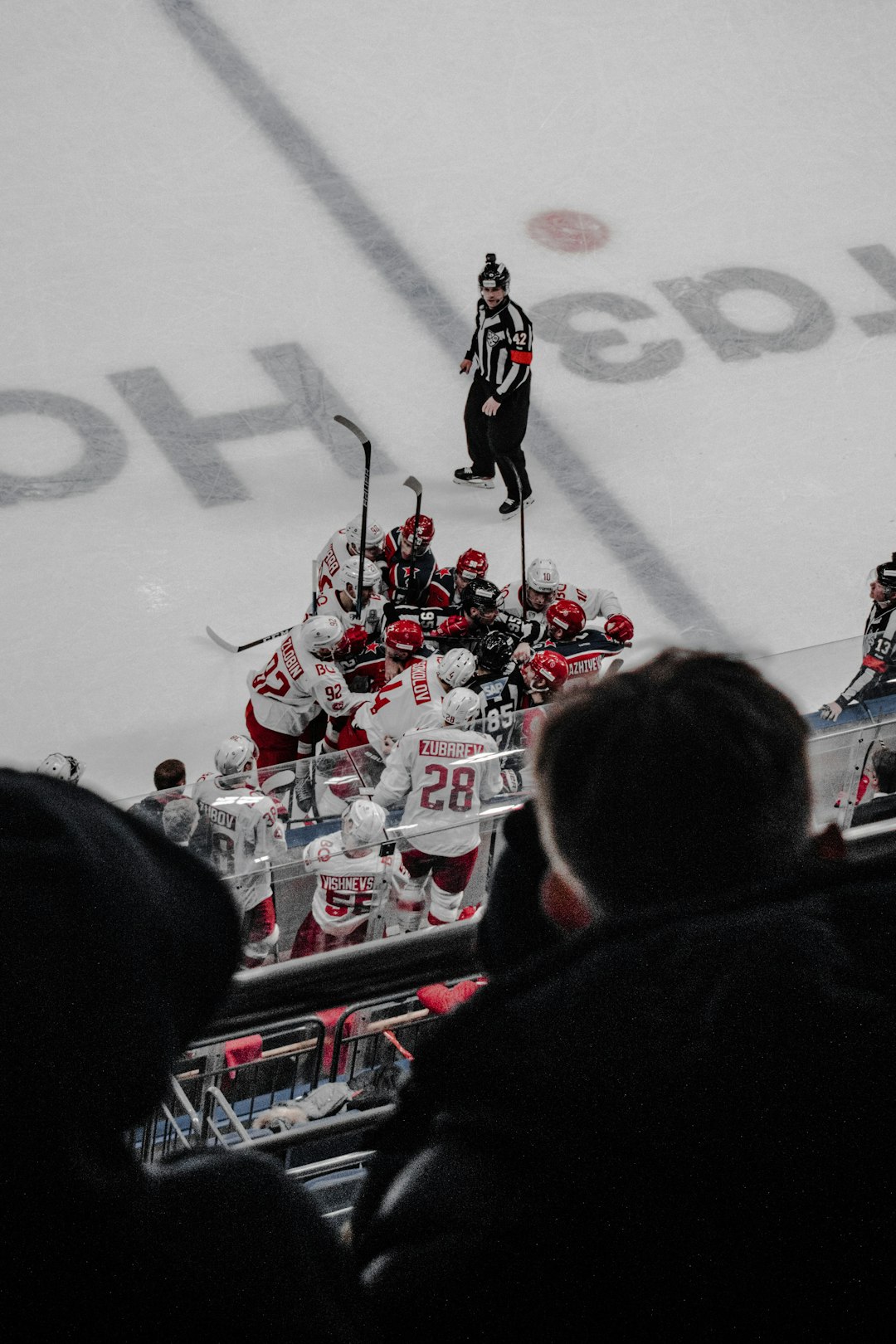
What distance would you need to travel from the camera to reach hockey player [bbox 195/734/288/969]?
1.76m

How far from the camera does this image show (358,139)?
33.2 ft

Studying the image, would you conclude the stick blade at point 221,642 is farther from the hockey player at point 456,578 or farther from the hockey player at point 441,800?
the hockey player at point 441,800

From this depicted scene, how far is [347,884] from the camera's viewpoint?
9.00 ft

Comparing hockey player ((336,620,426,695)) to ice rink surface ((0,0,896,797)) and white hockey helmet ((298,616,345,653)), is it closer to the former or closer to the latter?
white hockey helmet ((298,616,345,653))

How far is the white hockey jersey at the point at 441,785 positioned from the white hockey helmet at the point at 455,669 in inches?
19.8

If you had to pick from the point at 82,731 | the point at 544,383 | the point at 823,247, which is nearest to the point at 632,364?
the point at 544,383

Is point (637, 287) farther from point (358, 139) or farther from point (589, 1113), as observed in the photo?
point (589, 1113)

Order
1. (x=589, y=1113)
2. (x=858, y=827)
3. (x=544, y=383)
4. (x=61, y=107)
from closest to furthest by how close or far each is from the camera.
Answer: (x=589, y=1113) → (x=858, y=827) → (x=544, y=383) → (x=61, y=107)

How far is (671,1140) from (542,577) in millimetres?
5692

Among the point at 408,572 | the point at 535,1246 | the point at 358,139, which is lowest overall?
the point at 535,1246

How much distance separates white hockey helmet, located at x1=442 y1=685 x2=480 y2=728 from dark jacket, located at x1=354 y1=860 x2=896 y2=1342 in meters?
4.48

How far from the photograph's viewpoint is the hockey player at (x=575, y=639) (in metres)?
6.09

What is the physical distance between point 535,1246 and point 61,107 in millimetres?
10293

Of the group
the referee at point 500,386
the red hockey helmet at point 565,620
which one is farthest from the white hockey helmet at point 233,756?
the referee at point 500,386
